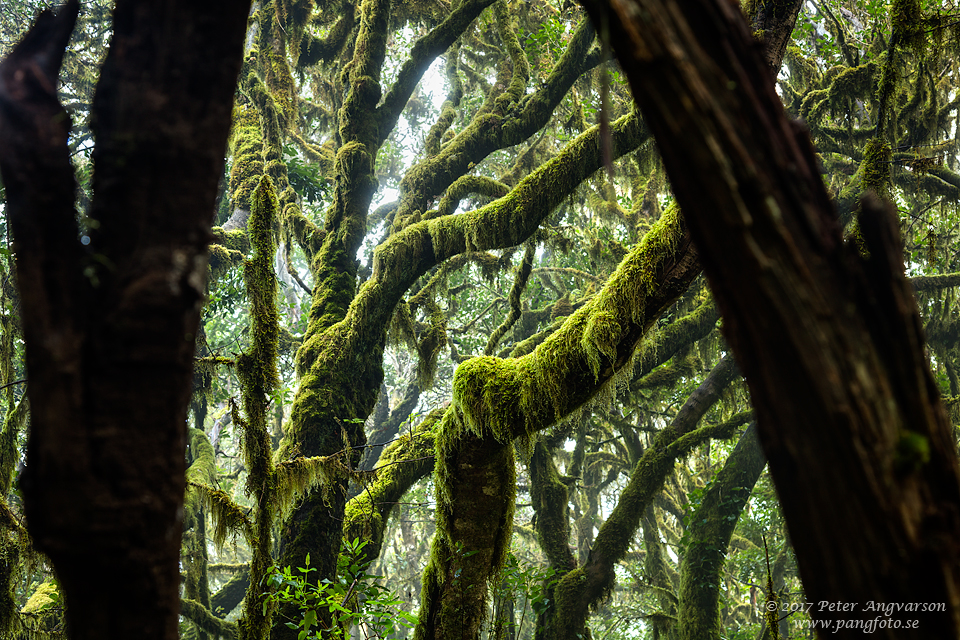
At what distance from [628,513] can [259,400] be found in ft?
20.4

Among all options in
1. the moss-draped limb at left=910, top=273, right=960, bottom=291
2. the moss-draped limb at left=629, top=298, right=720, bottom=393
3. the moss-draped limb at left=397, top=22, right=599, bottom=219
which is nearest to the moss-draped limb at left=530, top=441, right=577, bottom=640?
the moss-draped limb at left=629, top=298, right=720, bottom=393

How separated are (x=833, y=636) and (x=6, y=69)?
199cm

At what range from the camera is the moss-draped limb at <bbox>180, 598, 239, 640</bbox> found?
29.2ft

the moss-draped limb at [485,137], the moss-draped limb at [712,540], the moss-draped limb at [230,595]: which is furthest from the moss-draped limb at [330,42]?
the moss-draped limb at [230,595]

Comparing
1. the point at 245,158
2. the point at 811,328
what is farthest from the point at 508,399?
the point at 245,158

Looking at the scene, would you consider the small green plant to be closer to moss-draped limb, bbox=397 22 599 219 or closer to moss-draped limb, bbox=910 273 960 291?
moss-draped limb, bbox=397 22 599 219

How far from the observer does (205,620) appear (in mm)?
9125

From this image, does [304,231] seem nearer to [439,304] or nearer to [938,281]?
[439,304]

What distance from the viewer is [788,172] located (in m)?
1.16

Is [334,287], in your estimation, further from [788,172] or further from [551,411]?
[788,172]

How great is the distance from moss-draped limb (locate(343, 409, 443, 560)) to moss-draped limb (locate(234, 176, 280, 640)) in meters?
2.51

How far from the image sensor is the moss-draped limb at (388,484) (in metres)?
6.51

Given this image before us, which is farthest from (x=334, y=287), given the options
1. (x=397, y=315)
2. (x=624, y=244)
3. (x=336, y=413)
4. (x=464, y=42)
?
(x=464, y=42)

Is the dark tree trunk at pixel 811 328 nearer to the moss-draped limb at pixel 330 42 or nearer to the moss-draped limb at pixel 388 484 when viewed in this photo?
the moss-draped limb at pixel 388 484
